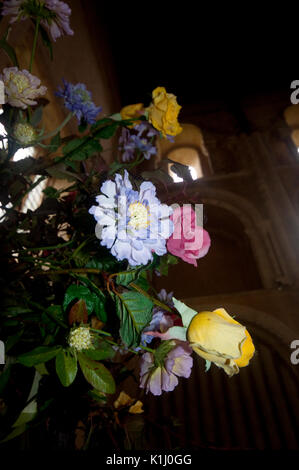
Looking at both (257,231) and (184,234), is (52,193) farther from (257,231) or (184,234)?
(257,231)

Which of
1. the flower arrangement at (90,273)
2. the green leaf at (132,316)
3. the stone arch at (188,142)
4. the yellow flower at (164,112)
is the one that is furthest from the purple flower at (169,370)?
the stone arch at (188,142)

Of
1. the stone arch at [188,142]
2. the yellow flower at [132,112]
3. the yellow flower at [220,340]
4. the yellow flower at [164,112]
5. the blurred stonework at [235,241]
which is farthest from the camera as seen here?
the stone arch at [188,142]

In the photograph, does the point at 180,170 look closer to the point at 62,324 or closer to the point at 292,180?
the point at 62,324

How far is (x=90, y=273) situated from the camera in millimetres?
600

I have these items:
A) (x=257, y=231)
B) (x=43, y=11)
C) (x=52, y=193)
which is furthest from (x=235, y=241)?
(x=43, y=11)

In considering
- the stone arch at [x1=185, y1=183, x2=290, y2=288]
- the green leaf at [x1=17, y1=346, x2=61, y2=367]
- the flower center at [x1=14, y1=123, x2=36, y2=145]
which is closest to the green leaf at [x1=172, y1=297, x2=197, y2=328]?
the green leaf at [x1=17, y1=346, x2=61, y2=367]

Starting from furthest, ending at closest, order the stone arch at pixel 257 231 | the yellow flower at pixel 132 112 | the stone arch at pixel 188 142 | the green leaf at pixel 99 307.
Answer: the stone arch at pixel 188 142
the stone arch at pixel 257 231
the yellow flower at pixel 132 112
the green leaf at pixel 99 307

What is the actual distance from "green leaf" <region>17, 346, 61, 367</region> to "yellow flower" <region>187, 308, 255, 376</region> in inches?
10.1

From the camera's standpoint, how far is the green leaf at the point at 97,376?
47 centimetres

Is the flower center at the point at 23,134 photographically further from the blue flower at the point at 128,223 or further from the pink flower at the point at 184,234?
the pink flower at the point at 184,234

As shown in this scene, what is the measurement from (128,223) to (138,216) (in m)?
0.02

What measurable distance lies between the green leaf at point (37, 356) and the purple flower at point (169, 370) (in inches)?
8.9

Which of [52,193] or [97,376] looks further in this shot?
[52,193]
